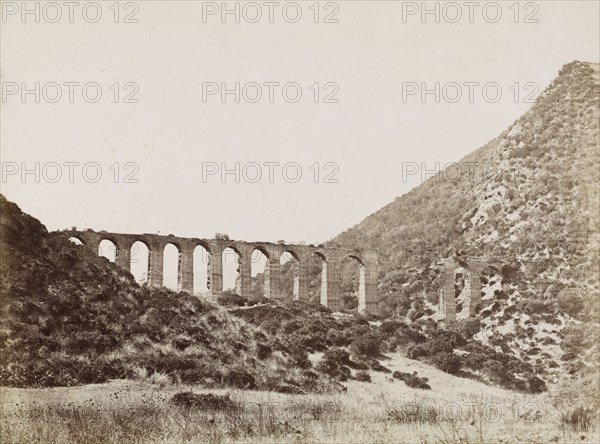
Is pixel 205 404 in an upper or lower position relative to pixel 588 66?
lower

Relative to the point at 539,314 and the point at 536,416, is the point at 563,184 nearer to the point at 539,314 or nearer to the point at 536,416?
the point at 539,314

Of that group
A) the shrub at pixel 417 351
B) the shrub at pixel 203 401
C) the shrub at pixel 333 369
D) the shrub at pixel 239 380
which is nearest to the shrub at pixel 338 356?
the shrub at pixel 333 369

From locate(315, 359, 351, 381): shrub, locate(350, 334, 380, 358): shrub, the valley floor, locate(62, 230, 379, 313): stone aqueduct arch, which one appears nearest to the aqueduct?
locate(62, 230, 379, 313): stone aqueduct arch

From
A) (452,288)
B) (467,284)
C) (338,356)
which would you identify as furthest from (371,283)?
(338,356)

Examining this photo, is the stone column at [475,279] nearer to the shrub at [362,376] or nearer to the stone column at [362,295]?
the stone column at [362,295]

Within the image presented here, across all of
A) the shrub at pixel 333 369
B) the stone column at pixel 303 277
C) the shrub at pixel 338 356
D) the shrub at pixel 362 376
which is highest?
the stone column at pixel 303 277

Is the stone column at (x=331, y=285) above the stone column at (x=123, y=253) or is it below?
below

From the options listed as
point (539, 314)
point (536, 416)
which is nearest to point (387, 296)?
point (539, 314)
